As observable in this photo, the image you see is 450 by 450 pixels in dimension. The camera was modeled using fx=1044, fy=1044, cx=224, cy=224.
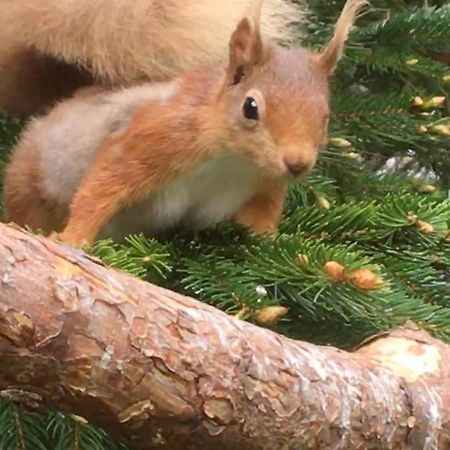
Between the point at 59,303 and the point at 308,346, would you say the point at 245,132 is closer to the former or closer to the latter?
the point at 308,346

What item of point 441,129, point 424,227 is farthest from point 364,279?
point 441,129

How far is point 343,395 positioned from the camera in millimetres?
605

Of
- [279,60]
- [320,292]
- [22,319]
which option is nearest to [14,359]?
[22,319]

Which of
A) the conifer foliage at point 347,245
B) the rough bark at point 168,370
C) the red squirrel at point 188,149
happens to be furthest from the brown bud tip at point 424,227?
the rough bark at point 168,370

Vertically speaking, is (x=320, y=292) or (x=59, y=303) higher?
(x=59, y=303)

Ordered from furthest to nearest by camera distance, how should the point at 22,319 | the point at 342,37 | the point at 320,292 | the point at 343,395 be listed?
the point at 342,37, the point at 320,292, the point at 343,395, the point at 22,319

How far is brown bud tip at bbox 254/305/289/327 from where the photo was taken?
0.72m

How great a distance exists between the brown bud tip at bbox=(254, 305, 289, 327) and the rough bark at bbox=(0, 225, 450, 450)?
0.30ft

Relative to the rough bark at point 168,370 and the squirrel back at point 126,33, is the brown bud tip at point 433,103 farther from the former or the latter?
the rough bark at point 168,370

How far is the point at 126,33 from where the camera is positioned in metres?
0.95

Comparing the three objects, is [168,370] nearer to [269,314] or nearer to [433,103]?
[269,314]

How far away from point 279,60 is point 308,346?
0.94 feet

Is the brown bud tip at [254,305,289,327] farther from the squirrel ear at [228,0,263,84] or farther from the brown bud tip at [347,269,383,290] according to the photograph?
the squirrel ear at [228,0,263,84]

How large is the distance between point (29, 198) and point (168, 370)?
0.43 metres
